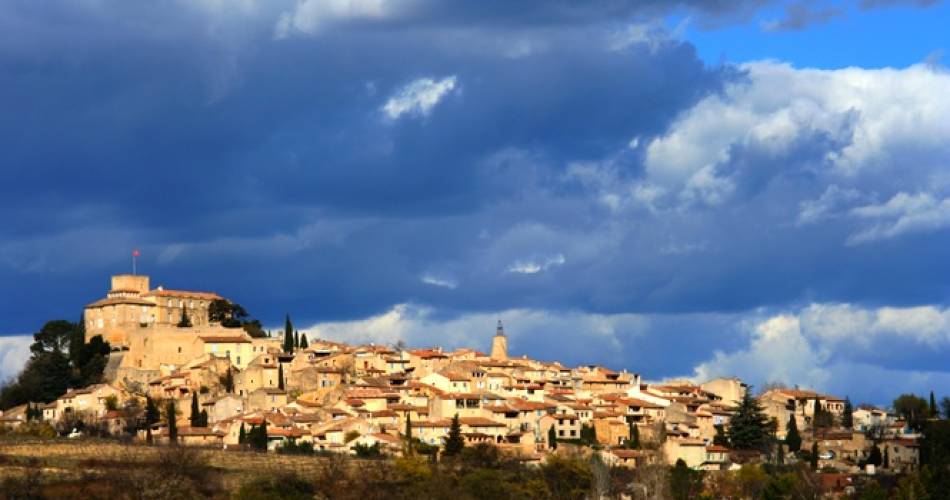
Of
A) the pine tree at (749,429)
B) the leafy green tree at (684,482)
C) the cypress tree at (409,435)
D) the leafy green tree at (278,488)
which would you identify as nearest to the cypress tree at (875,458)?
the pine tree at (749,429)

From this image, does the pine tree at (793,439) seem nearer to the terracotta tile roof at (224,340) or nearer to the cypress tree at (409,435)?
the cypress tree at (409,435)

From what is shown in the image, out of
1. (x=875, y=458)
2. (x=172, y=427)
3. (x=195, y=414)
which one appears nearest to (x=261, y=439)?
(x=172, y=427)

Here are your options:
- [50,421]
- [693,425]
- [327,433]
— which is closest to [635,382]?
[693,425]

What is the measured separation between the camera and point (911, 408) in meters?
109

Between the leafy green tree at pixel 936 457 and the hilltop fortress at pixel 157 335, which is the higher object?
the hilltop fortress at pixel 157 335

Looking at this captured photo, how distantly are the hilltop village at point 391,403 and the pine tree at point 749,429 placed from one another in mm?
702

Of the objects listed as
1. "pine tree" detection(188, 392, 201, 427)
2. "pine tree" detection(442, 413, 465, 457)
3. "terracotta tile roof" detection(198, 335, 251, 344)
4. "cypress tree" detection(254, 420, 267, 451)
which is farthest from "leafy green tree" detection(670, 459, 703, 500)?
"terracotta tile roof" detection(198, 335, 251, 344)

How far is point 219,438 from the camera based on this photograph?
284 ft

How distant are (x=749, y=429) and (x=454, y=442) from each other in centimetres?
1736

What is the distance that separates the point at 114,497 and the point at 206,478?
518cm

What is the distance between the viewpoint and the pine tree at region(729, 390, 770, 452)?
91750 mm

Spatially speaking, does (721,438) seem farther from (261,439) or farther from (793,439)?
(261,439)

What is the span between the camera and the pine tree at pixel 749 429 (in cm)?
9175

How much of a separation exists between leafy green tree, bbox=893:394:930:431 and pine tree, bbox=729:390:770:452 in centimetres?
1305
